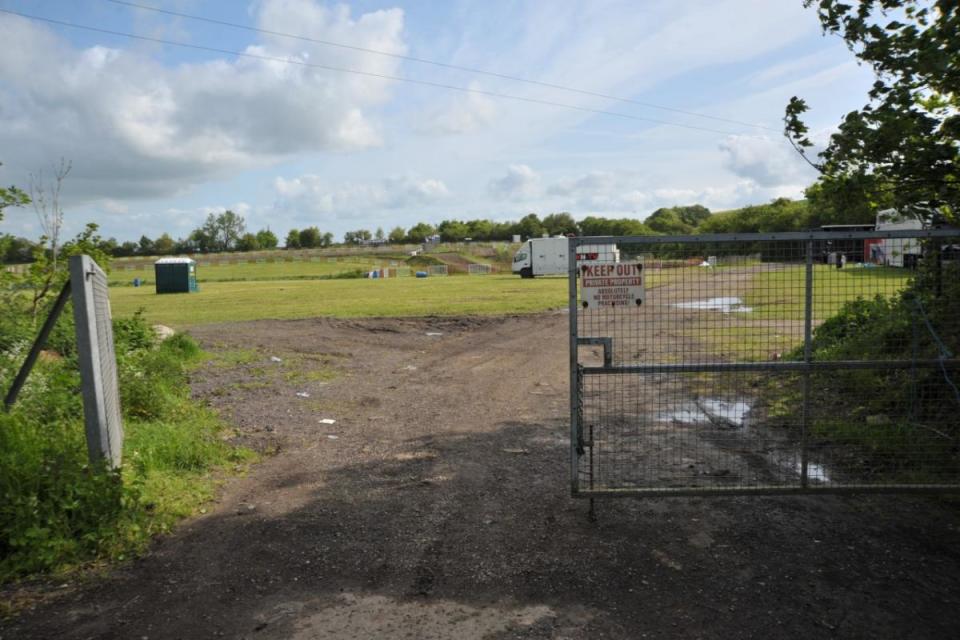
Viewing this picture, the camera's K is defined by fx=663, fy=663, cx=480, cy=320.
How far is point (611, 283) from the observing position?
465 centimetres

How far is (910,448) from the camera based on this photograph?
5.46 metres

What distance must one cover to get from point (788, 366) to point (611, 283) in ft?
4.58

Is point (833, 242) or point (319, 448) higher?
point (833, 242)

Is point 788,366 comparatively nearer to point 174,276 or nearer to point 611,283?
point 611,283

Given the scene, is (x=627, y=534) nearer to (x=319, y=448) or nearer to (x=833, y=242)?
(x=833, y=242)

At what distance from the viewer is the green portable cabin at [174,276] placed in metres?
41.2

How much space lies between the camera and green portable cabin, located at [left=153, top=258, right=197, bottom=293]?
4122 centimetres

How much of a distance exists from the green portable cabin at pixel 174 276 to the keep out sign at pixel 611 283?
41113 millimetres

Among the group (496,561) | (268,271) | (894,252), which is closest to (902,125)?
(894,252)

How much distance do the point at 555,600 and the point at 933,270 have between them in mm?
4068

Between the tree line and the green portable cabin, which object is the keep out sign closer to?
the green portable cabin

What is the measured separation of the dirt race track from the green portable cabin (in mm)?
37796

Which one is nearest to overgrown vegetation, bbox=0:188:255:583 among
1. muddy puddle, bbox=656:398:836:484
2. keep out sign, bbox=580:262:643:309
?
keep out sign, bbox=580:262:643:309

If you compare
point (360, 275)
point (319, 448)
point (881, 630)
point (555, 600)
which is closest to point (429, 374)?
point (319, 448)
